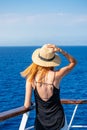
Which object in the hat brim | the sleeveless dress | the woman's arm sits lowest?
the sleeveless dress

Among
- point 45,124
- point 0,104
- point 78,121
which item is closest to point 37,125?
point 45,124

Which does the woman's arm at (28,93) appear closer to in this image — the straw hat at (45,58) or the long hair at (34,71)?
the long hair at (34,71)

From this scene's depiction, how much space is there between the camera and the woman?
3.64m

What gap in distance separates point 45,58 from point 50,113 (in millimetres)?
585

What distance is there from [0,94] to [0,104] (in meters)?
7.22

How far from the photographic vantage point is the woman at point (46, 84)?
3.64m

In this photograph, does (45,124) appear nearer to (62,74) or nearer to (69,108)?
(62,74)

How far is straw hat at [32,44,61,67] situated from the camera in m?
3.61

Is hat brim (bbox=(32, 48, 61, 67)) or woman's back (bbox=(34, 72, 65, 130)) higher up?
hat brim (bbox=(32, 48, 61, 67))

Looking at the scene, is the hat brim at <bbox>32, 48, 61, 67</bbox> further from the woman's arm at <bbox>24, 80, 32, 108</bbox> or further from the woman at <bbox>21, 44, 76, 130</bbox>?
the woman's arm at <bbox>24, 80, 32, 108</bbox>

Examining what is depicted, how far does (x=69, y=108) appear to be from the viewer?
32344 millimetres

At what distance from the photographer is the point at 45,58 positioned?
3.67 meters

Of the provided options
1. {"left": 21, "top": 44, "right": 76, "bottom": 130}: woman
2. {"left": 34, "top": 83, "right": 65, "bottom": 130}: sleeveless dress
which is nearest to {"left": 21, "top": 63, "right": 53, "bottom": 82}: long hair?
{"left": 21, "top": 44, "right": 76, "bottom": 130}: woman

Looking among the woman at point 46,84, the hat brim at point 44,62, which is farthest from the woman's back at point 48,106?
the hat brim at point 44,62
